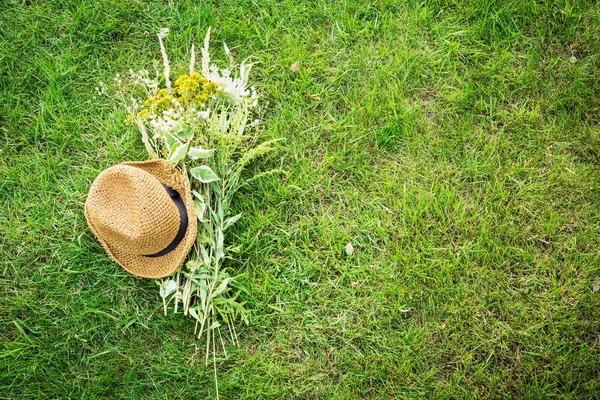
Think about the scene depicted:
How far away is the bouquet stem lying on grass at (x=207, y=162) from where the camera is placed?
316 centimetres

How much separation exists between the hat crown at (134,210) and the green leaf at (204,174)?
0.24m

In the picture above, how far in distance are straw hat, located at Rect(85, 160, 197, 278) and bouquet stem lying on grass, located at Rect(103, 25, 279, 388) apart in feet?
0.33

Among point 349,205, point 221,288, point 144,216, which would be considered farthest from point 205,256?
point 349,205

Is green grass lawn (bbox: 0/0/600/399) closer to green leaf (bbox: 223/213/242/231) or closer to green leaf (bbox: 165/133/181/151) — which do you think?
green leaf (bbox: 223/213/242/231)

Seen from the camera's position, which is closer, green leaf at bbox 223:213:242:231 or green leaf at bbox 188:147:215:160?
green leaf at bbox 188:147:215:160

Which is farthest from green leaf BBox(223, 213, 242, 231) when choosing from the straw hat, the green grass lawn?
the straw hat

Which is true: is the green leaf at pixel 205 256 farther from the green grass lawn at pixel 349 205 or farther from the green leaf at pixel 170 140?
the green leaf at pixel 170 140

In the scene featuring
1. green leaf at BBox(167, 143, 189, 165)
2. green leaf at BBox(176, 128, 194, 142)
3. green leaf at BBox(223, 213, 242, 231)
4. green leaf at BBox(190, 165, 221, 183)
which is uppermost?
green leaf at BBox(176, 128, 194, 142)

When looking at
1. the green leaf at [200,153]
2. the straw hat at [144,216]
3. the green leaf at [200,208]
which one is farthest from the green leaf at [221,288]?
the green leaf at [200,153]

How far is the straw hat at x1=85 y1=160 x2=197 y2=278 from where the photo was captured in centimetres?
291

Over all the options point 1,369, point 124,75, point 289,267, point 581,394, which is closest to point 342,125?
point 289,267

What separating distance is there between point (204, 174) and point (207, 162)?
17 cm

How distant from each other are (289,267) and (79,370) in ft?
5.05

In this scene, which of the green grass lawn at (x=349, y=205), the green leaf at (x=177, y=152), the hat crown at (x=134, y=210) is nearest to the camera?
the hat crown at (x=134, y=210)
